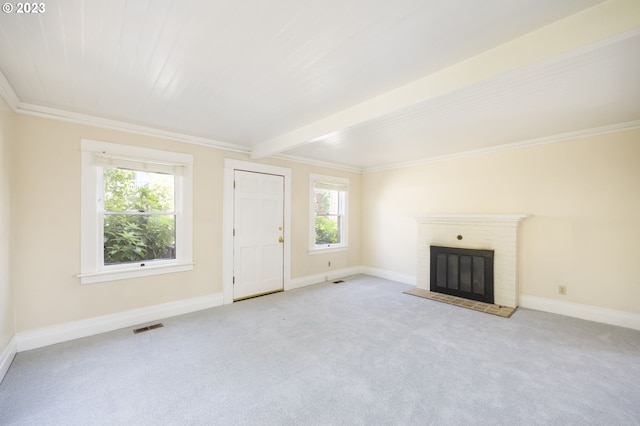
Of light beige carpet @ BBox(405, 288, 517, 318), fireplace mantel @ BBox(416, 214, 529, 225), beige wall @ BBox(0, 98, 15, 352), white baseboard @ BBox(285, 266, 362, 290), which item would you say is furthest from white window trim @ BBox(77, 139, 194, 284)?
fireplace mantel @ BBox(416, 214, 529, 225)

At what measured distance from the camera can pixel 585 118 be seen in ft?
9.84

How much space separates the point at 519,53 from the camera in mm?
1628

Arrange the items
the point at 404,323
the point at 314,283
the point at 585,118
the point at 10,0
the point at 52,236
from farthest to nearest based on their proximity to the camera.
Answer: the point at 314,283 < the point at 404,323 < the point at 585,118 < the point at 52,236 < the point at 10,0

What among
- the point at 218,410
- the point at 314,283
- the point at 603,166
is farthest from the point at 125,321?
the point at 603,166

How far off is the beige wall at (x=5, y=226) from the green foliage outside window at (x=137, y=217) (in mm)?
765

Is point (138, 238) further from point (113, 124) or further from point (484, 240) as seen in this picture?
point (484, 240)

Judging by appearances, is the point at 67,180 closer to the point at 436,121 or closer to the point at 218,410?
the point at 218,410

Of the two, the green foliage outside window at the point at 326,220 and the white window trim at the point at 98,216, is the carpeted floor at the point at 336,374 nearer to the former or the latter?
the white window trim at the point at 98,216

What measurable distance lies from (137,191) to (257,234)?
176 cm

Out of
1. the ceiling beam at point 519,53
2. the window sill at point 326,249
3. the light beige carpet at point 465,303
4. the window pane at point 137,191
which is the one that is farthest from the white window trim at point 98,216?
the light beige carpet at point 465,303

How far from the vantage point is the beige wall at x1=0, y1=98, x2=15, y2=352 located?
2262mm

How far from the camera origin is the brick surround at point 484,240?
3.91 metres

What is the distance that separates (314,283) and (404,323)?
7.11ft


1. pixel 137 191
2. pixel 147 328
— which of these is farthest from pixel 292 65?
pixel 147 328
